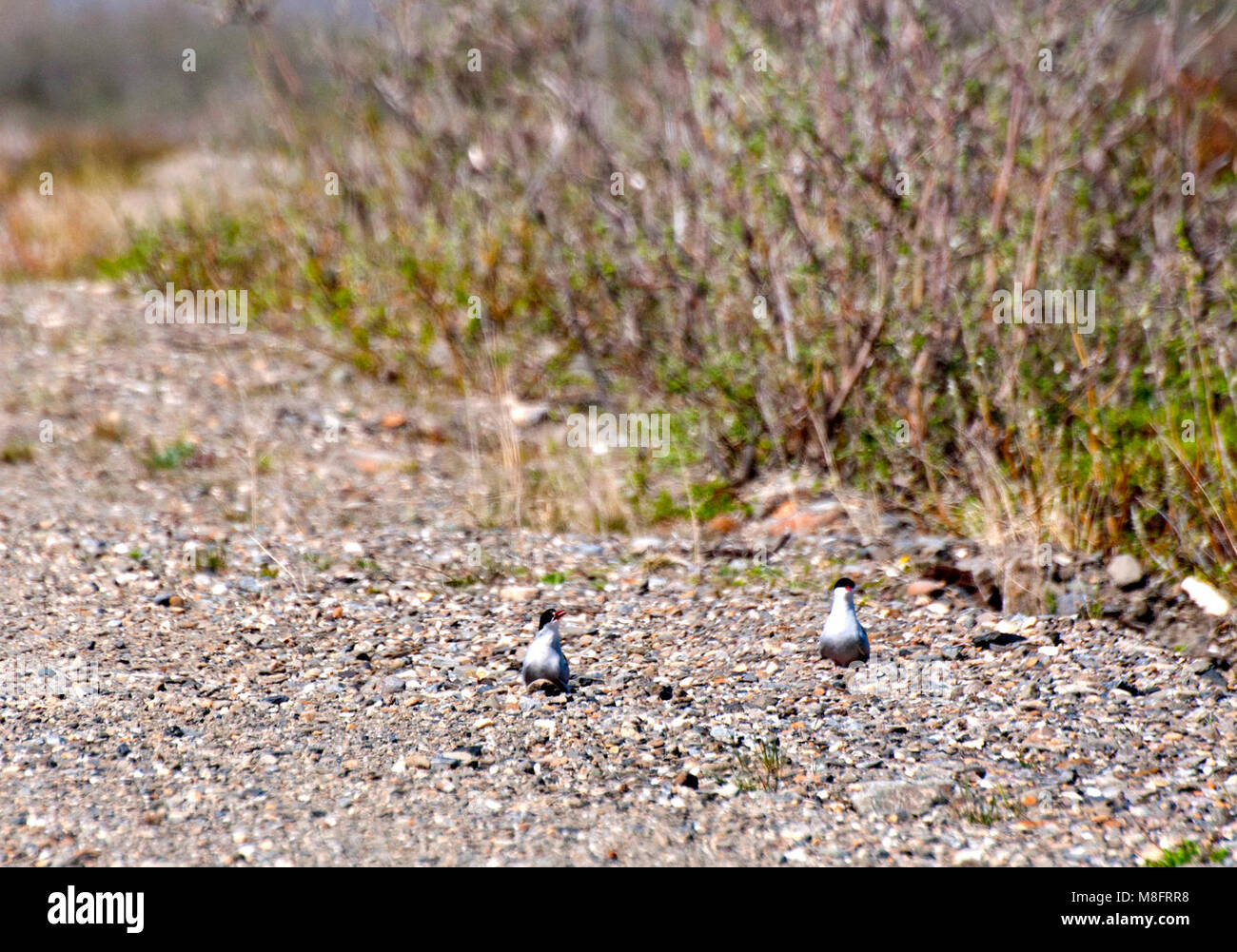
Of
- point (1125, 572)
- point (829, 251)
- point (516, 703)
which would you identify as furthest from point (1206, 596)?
point (516, 703)

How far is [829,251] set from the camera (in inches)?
236

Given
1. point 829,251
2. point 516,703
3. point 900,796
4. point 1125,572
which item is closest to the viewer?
point 900,796

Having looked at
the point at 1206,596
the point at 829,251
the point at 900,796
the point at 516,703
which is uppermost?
the point at 829,251

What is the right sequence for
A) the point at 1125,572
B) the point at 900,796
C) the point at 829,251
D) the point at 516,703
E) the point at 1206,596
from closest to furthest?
the point at 900,796, the point at 516,703, the point at 1206,596, the point at 1125,572, the point at 829,251

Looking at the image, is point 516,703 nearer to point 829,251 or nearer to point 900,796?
point 900,796

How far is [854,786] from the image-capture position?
3.54m

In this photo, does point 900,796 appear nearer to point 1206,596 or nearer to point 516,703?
point 516,703

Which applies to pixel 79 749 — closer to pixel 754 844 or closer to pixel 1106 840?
pixel 754 844

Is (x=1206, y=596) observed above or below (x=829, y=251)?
below

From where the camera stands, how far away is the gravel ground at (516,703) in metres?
3.29

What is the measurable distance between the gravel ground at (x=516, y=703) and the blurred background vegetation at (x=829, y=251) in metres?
0.64

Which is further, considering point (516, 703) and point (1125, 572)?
point (1125, 572)

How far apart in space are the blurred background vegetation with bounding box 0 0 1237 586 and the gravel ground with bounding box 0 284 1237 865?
2.11 ft

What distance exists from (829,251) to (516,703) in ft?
9.54
